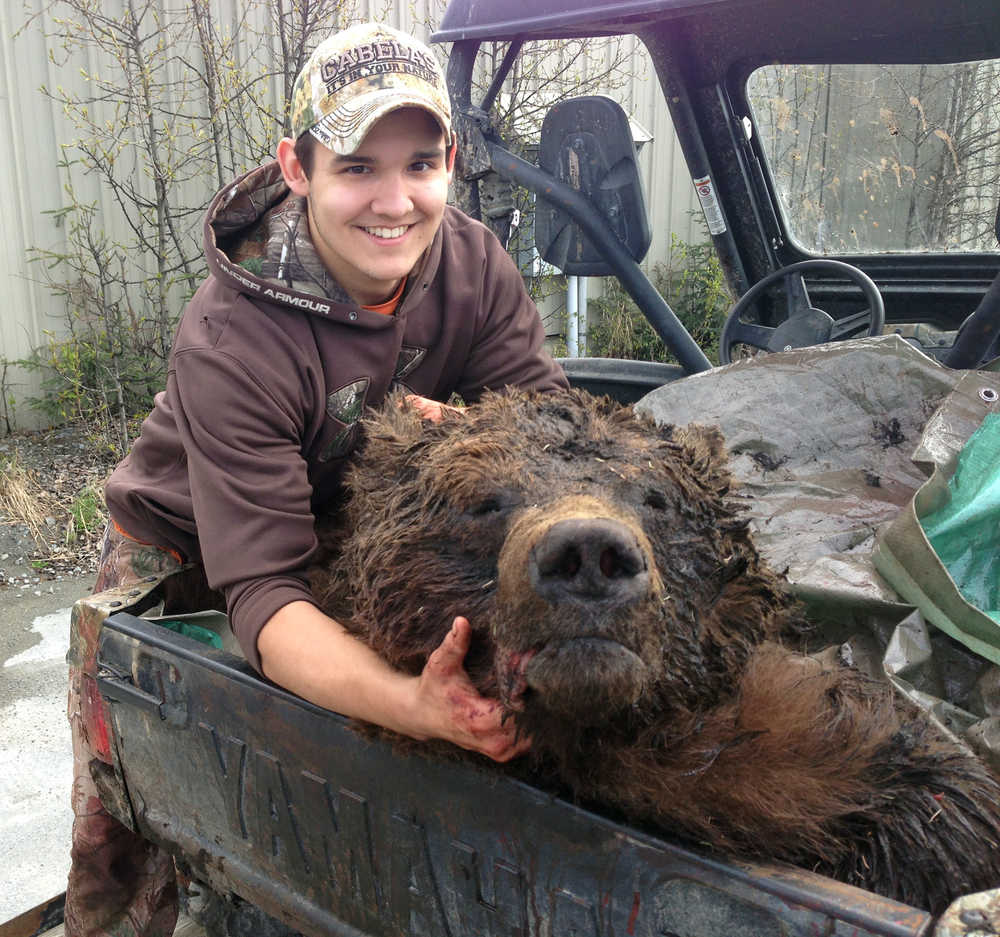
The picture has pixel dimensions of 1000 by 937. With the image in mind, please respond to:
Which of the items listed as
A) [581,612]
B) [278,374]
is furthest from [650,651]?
[278,374]

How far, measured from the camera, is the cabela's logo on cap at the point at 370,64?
1.84m

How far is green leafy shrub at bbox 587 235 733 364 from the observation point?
7.64 metres

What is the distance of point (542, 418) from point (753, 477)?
100cm

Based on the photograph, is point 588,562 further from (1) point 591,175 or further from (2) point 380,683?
(1) point 591,175

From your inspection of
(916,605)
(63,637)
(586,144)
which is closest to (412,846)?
(916,605)

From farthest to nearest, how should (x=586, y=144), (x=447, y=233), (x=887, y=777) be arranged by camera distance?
1. (x=586, y=144)
2. (x=447, y=233)
3. (x=887, y=777)

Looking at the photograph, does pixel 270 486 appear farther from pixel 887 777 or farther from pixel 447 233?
pixel 887 777

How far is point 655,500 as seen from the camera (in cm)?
138

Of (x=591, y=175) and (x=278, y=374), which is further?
(x=591, y=175)

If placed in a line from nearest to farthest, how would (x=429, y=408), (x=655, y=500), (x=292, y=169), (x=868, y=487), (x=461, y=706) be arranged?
(x=461, y=706), (x=655, y=500), (x=429, y=408), (x=292, y=169), (x=868, y=487)

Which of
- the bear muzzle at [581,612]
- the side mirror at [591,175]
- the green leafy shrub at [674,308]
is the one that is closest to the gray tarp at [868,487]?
the bear muzzle at [581,612]

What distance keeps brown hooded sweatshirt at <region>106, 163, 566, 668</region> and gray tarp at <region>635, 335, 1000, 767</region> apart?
20.4 inches

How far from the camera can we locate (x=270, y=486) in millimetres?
1748

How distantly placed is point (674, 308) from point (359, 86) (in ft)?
21.2
